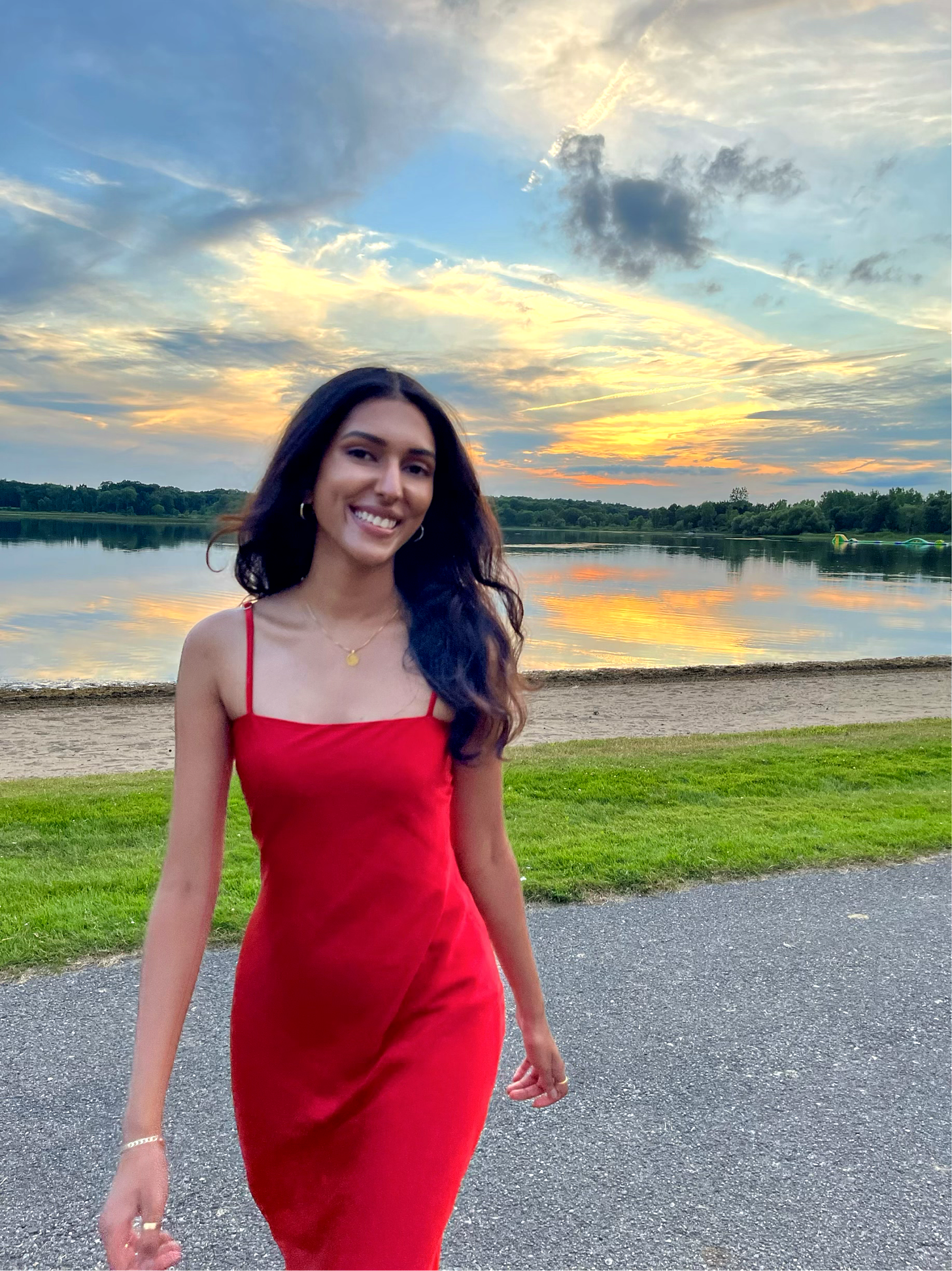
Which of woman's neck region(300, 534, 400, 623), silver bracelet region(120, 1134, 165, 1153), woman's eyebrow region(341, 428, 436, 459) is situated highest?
woman's eyebrow region(341, 428, 436, 459)

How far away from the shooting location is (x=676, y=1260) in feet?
8.96

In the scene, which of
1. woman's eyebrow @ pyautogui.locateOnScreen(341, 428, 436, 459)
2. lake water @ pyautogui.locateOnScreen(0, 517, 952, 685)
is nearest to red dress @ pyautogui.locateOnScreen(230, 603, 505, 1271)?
woman's eyebrow @ pyautogui.locateOnScreen(341, 428, 436, 459)

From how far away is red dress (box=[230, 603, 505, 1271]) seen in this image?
173 centimetres

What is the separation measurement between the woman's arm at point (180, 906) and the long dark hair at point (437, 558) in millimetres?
299

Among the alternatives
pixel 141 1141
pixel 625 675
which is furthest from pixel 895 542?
pixel 141 1141

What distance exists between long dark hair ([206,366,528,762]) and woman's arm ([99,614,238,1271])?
0.30 metres

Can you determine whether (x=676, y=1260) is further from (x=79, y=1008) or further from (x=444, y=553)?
(x=79, y=1008)

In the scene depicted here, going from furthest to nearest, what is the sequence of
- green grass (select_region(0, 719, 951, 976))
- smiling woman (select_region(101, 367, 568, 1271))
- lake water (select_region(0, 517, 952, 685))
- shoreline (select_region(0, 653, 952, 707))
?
lake water (select_region(0, 517, 952, 685)) < shoreline (select_region(0, 653, 952, 707)) < green grass (select_region(0, 719, 951, 976)) < smiling woman (select_region(101, 367, 568, 1271))

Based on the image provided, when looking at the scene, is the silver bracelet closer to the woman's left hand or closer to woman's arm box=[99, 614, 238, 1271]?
woman's arm box=[99, 614, 238, 1271]

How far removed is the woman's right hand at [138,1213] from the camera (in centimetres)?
150

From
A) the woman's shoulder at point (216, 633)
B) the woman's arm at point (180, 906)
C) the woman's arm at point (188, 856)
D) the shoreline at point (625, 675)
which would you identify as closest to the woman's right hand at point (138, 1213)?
the woman's arm at point (180, 906)

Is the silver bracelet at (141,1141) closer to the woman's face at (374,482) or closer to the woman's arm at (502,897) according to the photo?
the woman's arm at (502,897)

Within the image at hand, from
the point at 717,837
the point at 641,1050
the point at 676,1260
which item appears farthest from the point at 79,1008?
the point at 717,837

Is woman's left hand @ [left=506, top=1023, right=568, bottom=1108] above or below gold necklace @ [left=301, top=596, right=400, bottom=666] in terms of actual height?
below
